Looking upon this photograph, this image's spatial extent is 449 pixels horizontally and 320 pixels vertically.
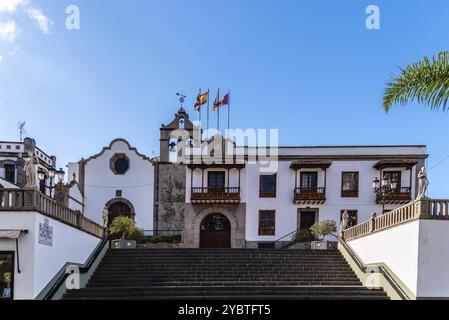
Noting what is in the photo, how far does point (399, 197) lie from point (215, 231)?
42.7ft

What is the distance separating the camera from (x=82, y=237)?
13.2m

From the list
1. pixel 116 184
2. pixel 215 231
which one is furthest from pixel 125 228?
pixel 215 231

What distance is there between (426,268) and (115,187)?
21.5 metres

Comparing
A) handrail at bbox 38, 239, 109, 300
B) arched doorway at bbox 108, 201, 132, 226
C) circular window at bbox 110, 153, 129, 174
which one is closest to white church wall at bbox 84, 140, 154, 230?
circular window at bbox 110, 153, 129, 174

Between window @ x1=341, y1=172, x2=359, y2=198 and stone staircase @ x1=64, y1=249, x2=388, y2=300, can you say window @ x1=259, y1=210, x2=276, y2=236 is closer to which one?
window @ x1=341, y1=172, x2=359, y2=198

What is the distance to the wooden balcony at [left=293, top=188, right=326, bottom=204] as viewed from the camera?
2200 centimetres

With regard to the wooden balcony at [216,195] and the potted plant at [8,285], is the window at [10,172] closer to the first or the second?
the wooden balcony at [216,195]

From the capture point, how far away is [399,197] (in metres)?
21.6

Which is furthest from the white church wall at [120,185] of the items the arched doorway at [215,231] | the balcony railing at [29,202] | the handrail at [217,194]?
the balcony railing at [29,202]

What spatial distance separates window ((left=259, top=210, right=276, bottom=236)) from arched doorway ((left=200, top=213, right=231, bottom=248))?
7.82 ft

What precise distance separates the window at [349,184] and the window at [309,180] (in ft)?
6.28

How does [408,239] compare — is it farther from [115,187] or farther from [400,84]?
[115,187]

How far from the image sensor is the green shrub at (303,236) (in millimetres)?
20578
